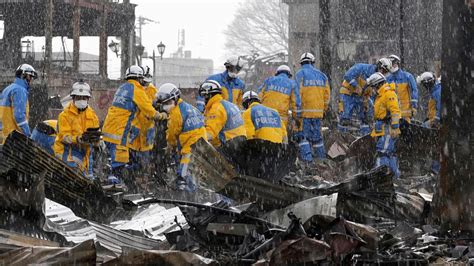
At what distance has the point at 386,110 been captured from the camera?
13414 mm

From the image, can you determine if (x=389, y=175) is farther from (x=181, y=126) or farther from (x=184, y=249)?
(x=181, y=126)

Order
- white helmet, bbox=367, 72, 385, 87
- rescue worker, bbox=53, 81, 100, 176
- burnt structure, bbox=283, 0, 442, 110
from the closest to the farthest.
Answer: rescue worker, bbox=53, 81, 100, 176 < white helmet, bbox=367, 72, 385, 87 < burnt structure, bbox=283, 0, 442, 110

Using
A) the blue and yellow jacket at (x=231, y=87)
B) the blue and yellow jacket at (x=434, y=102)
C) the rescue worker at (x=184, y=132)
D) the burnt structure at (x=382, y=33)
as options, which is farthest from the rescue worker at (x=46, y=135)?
the burnt structure at (x=382, y=33)

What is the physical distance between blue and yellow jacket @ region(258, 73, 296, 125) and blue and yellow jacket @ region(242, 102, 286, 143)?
300 centimetres

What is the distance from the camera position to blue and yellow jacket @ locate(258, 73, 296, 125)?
1532 centimetres

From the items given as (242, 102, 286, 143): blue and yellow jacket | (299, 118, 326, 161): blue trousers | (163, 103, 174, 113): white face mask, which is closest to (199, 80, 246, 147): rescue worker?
(242, 102, 286, 143): blue and yellow jacket

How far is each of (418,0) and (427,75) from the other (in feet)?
52.6

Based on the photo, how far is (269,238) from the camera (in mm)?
6172

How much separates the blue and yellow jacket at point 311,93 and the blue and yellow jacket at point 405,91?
1.18 meters

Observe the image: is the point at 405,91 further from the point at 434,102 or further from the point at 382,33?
the point at 382,33

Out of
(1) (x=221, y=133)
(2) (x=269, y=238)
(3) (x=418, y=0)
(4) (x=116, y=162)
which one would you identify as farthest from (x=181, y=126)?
(3) (x=418, y=0)

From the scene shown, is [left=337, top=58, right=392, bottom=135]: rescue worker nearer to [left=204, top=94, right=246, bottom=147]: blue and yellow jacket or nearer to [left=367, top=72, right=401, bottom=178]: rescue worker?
[left=367, top=72, right=401, bottom=178]: rescue worker

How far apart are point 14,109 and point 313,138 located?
16.3 ft

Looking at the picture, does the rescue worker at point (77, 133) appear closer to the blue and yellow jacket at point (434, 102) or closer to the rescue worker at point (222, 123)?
the rescue worker at point (222, 123)
